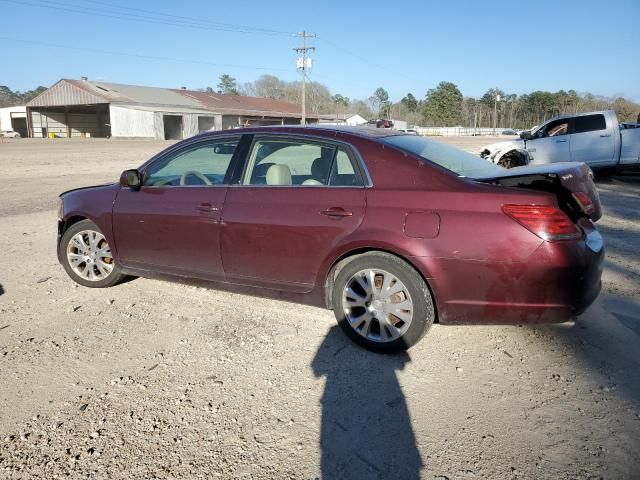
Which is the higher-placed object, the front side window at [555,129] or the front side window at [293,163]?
the front side window at [555,129]

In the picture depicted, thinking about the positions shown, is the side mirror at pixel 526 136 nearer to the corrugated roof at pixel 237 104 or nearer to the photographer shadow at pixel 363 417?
the photographer shadow at pixel 363 417

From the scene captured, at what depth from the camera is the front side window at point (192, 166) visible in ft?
13.8

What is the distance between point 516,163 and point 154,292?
449 inches

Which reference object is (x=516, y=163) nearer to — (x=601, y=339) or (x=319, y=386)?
(x=601, y=339)

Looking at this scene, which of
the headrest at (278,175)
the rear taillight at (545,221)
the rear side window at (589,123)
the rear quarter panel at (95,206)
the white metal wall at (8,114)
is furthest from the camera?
the white metal wall at (8,114)

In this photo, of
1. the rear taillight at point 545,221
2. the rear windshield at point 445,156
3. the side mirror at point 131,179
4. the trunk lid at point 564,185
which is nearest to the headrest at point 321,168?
the rear windshield at point 445,156

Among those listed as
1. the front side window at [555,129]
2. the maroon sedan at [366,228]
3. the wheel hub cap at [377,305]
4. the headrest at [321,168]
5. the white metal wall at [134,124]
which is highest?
the white metal wall at [134,124]

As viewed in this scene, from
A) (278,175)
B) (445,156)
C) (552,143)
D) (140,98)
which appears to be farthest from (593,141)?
(140,98)

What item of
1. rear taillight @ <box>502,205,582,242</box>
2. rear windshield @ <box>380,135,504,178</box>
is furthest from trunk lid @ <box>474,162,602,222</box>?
rear windshield @ <box>380,135,504,178</box>

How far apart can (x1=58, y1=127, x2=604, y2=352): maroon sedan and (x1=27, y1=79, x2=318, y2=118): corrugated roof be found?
53686mm

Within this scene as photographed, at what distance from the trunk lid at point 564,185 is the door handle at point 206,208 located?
2.06 m

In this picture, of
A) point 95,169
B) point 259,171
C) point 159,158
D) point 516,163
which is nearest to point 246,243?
point 259,171

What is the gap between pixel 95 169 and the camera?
17547 millimetres

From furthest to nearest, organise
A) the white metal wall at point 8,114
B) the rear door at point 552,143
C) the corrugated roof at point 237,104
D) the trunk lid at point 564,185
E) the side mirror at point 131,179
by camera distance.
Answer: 1. the white metal wall at point 8,114
2. the corrugated roof at point 237,104
3. the rear door at point 552,143
4. the side mirror at point 131,179
5. the trunk lid at point 564,185
